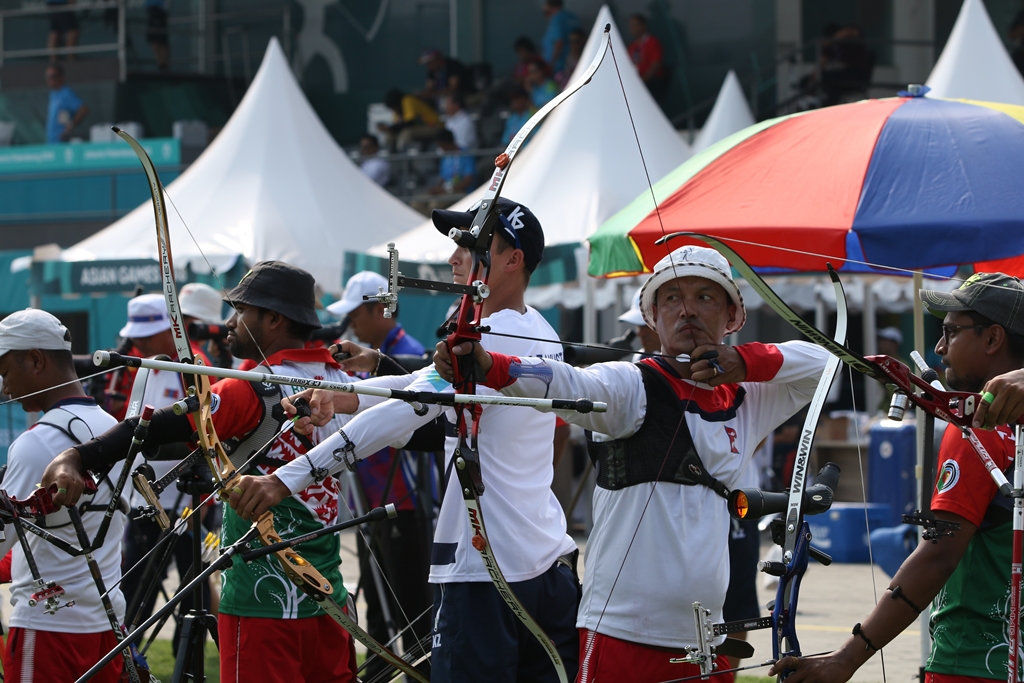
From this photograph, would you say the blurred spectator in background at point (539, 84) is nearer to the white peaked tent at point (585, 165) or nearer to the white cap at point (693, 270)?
the white peaked tent at point (585, 165)

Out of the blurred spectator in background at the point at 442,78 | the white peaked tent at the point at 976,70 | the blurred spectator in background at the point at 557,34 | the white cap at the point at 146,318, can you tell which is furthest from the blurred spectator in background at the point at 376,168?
the white cap at the point at 146,318

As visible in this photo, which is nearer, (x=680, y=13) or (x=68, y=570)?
(x=68, y=570)

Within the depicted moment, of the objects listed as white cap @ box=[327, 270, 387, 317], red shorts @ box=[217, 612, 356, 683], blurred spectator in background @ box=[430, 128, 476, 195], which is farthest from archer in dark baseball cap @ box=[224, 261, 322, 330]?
blurred spectator in background @ box=[430, 128, 476, 195]

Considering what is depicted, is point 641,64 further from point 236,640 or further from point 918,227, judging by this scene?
point 236,640

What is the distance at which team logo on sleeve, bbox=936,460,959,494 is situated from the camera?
2.94 meters

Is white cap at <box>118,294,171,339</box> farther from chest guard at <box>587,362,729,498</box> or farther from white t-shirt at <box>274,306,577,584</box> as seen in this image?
chest guard at <box>587,362,729,498</box>

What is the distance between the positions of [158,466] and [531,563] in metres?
3.00

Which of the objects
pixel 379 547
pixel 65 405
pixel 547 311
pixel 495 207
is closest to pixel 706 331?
pixel 495 207

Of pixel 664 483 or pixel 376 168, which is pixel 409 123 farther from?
pixel 664 483

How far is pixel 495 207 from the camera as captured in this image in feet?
9.75

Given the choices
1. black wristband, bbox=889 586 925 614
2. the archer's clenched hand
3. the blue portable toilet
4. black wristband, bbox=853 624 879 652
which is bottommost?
the blue portable toilet

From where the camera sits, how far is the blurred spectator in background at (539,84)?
16297mm

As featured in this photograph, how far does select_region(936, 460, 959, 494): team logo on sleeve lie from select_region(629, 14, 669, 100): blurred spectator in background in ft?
47.8

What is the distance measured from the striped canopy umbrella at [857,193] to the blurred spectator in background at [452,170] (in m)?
11.3
